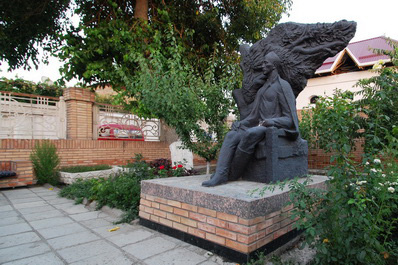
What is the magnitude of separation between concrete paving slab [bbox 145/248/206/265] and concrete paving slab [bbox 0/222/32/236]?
6.35 ft

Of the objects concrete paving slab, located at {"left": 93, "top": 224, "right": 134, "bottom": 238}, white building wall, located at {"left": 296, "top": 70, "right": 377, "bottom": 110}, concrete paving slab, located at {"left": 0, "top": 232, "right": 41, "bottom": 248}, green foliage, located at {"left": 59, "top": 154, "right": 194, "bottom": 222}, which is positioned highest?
white building wall, located at {"left": 296, "top": 70, "right": 377, "bottom": 110}

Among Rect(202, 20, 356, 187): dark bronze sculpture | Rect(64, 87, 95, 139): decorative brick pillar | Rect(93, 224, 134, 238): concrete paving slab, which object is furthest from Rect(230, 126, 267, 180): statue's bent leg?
Rect(64, 87, 95, 139): decorative brick pillar

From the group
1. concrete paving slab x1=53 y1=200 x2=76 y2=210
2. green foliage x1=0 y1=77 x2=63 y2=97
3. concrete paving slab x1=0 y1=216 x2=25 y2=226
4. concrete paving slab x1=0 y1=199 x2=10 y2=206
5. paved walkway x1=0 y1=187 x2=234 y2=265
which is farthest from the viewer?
green foliage x1=0 y1=77 x2=63 y2=97

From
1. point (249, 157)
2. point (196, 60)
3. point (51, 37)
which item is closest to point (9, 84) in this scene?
point (51, 37)

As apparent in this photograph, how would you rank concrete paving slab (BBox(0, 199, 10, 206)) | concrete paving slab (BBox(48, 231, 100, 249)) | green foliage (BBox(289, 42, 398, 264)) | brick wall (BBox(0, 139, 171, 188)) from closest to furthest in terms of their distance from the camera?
green foliage (BBox(289, 42, 398, 264)) < concrete paving slab (BBox(48, 231, 100, 249)) < concrete paving slab (BBox(0, 199, 10, 206)) < brick wall (BBox(0, 139, 171, 188))

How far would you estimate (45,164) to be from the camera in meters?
6.51

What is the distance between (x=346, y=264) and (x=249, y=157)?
163 cm

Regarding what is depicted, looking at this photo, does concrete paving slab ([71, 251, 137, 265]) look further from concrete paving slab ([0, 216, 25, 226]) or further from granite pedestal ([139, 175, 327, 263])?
concrete paving slab ([0, 216, 25, 226])

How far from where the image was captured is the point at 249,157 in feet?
10.9

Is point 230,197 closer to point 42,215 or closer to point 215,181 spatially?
point 215,181

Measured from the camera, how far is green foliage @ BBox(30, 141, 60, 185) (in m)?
6.51

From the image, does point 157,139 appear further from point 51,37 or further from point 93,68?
point 51,37

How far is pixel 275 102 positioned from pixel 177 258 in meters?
2.30

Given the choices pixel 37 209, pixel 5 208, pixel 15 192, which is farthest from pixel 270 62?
pixel 15 192
